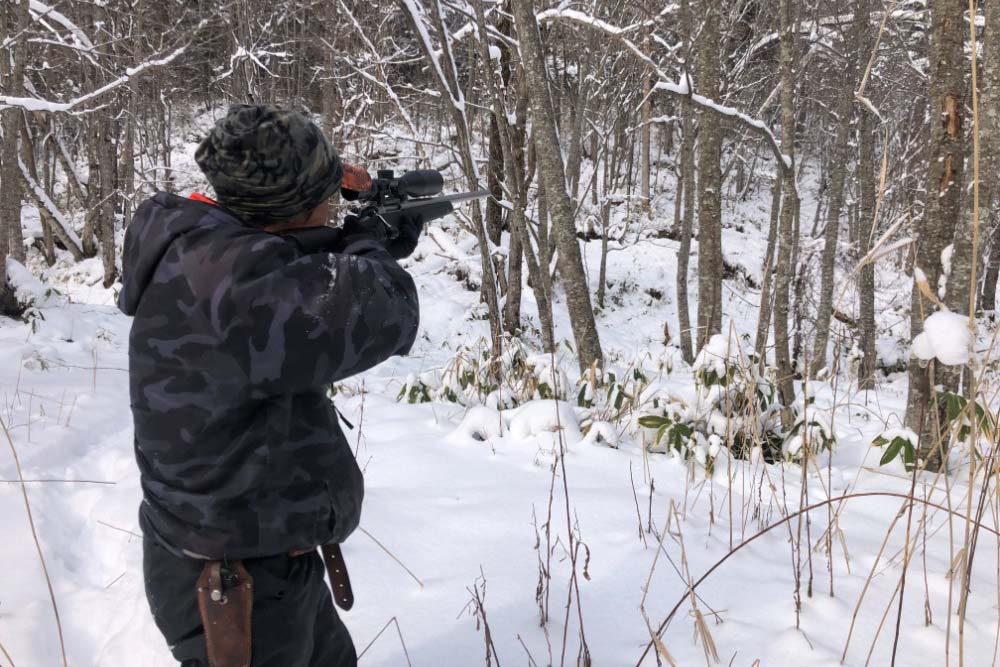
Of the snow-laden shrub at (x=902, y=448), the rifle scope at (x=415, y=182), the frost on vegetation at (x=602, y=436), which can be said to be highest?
the rifle scope at (x=415, y=182)

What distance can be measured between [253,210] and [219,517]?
0.56m

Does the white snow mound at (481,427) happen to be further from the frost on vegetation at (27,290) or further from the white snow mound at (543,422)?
the frost on vegetation at (27,290)

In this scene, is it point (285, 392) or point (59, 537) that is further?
point (59, 537)

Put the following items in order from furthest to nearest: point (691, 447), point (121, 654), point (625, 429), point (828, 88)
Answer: point (828, 88) < point (625, 429) < point (691, 447) < point (121, 654)

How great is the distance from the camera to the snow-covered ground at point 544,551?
1638mm

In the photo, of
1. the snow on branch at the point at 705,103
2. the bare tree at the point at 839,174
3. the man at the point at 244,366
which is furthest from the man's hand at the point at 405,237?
the bare tree at the point at 839,174

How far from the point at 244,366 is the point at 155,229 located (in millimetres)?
288

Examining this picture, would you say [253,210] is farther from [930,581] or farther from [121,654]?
[930,581]

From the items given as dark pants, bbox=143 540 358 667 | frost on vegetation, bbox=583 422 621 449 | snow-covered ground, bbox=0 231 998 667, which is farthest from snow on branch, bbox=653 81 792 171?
dark pants, bbox=143 540 358 667

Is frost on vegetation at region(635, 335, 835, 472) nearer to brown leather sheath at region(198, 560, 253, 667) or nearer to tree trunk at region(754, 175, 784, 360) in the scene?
tree trunk at region(754, 175, 784, 360)

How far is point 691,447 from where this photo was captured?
290 centimetres

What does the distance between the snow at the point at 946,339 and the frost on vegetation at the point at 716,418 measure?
1.92 metres

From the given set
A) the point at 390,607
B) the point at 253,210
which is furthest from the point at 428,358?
the point at 253,210

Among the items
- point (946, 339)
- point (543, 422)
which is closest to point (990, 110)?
point (543, 422)
